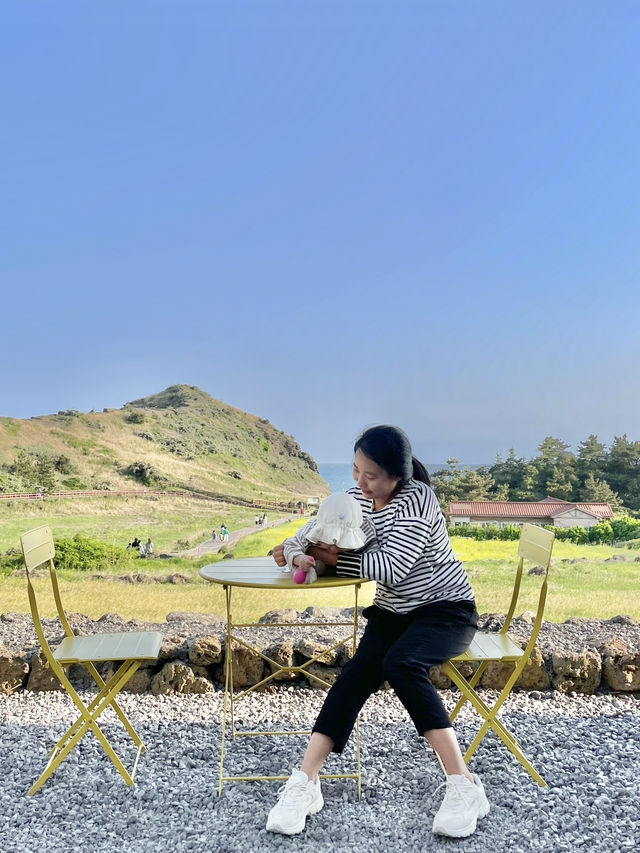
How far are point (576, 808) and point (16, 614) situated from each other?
4.40 metres

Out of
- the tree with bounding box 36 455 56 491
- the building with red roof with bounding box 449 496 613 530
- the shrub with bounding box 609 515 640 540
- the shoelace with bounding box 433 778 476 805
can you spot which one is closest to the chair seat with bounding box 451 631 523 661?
the shoelace with bounding box 433 778 476 805

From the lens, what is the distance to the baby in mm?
2404

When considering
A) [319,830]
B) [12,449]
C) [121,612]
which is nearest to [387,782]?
[319,830]

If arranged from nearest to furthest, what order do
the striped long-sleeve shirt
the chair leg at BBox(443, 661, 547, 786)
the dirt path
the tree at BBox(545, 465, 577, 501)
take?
1. the striped long-sleeve shirt
2. the chair leg at BBox(443, 661, 547, 786)
3. the dirt path
4. the tree at BBox(545, 465, 577, 501)

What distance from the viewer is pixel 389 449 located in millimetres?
2391

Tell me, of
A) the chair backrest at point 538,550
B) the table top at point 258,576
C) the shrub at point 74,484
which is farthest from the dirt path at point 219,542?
the chair backrest at point 538,550

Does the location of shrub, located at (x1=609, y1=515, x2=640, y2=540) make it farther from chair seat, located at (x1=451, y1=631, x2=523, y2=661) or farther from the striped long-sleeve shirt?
the striped long-sleeve shirt

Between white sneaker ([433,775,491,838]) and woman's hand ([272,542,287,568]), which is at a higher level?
woman's hand ([272,542,287,568])

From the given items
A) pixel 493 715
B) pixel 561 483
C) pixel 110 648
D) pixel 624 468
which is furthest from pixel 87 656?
pixel 624 468

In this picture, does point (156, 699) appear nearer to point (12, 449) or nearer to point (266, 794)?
point (266, 794)

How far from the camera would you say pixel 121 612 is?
5781 millimetres

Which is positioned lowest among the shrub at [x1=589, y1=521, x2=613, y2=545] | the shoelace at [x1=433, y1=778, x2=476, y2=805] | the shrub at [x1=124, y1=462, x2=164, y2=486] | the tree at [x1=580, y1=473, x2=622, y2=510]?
the shoelace at [x1=433, y1=778, x2=476, y2=805]

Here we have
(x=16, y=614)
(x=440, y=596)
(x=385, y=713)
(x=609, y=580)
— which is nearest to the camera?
(x=440, y=596)

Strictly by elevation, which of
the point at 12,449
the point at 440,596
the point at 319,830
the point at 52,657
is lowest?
the point at 319,830
